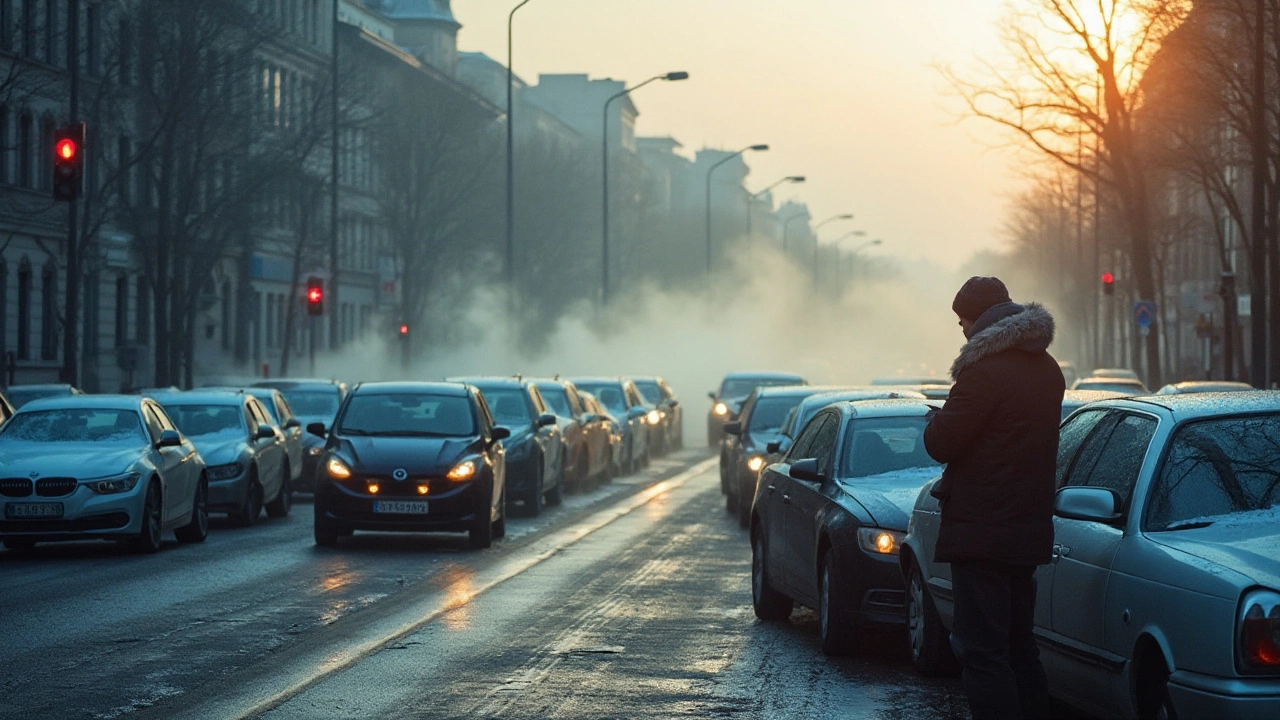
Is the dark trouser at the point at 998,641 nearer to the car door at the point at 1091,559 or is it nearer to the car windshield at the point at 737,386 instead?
the car door at the point at 1091,559

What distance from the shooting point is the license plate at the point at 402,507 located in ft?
61.6

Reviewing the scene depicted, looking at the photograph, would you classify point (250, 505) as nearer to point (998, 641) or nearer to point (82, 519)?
point (82, 519)

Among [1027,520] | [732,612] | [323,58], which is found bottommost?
[732,612]

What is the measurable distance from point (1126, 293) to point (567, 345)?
2264 centimetres

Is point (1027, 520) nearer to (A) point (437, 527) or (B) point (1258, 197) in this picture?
(A) point (437, 527)

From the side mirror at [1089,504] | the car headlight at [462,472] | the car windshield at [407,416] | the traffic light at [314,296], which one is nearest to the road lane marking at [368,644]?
the car headlight at [462,472]

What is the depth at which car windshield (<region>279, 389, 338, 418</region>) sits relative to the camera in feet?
102

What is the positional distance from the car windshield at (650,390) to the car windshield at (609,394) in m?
6.59

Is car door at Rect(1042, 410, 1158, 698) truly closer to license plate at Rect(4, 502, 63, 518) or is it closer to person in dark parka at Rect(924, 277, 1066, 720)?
person in dark parka at Rect(924, 277, 1066, 720)

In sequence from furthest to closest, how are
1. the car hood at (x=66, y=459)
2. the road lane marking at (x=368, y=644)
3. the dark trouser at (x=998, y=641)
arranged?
the car hood at (x=66, y=459)
the road lane marking at (x=368, y=644)
the dark trouser at (x=998, y=641)

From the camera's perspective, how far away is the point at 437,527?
18953mm

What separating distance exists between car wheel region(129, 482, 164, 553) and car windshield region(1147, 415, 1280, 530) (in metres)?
12.5

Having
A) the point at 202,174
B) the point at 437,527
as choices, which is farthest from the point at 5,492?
the point at 202,174

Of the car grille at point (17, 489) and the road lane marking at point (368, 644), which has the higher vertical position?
the car grille at point (17, 489)
